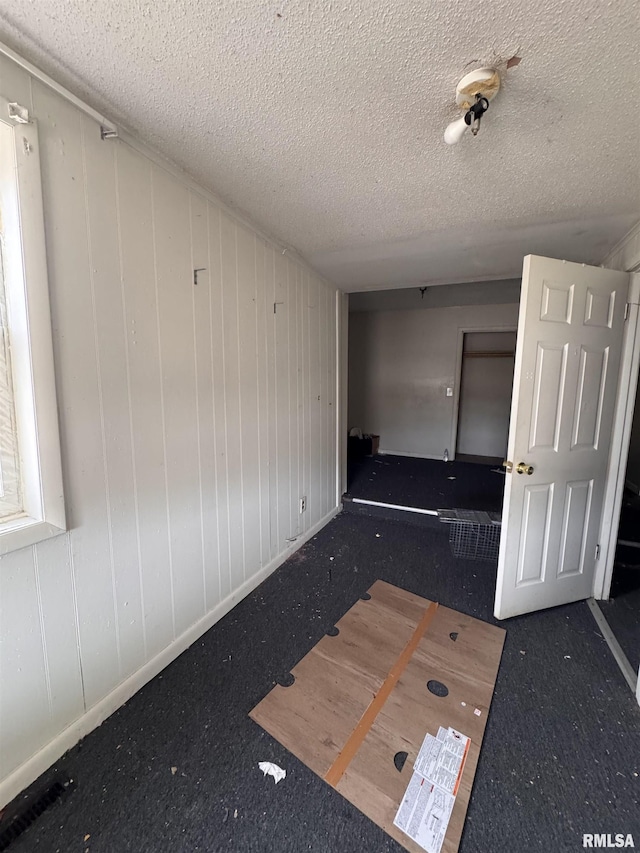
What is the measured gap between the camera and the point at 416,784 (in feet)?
3.94

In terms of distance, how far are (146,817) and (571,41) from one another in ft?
8.42

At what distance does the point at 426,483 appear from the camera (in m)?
4.12

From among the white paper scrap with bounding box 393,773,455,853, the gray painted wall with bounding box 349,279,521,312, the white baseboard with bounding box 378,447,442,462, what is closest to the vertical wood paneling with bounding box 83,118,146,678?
the white paper scrap with bounding box 393,773,455,853

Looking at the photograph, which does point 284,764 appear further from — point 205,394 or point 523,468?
point 523,468

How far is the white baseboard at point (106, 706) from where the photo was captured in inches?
45.5

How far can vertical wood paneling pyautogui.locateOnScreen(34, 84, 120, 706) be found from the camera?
113 centimetres

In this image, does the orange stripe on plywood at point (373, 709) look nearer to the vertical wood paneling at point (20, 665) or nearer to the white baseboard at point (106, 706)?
the white baseboard at point (106, 706)

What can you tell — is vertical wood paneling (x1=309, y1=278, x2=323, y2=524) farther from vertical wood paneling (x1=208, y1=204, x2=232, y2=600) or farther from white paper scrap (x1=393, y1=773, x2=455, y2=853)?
white paper scrap (x1=393, y1=773, x2=455, y2=853)

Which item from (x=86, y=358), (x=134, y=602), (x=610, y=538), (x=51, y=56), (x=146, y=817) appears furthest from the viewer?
(x=610, y=538)

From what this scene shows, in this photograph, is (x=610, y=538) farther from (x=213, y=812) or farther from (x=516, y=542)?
(x=213, y=812)

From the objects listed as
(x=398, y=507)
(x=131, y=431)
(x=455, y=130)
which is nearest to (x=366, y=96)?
(x=455, y=130)

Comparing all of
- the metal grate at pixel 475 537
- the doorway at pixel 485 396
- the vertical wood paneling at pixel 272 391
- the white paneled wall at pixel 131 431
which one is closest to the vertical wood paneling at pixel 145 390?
the white paneled wall at pixel 131 431

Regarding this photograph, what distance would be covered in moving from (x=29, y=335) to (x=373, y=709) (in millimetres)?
1940

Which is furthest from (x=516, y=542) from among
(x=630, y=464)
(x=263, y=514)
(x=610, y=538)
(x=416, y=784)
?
(x=630, y=464)
